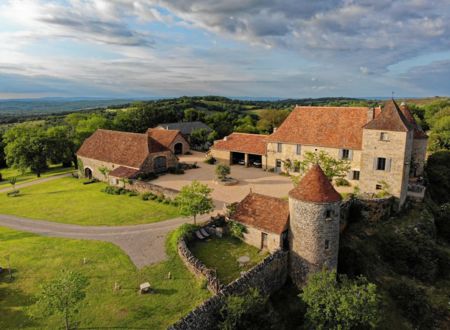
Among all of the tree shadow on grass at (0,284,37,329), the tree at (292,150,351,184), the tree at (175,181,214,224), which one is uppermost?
the tree at (292,150,351,184)

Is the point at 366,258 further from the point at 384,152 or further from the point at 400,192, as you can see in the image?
the point at 384,152

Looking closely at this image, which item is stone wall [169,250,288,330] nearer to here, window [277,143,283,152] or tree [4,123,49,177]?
window [277,143,283,152]

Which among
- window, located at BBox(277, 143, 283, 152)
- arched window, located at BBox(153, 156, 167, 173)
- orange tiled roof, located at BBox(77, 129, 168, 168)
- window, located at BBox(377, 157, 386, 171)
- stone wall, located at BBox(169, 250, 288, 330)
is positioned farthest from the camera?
arched window, located at BBox(153, 156, 167, 173)

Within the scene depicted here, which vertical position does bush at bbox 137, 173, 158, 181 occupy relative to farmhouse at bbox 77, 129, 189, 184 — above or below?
below

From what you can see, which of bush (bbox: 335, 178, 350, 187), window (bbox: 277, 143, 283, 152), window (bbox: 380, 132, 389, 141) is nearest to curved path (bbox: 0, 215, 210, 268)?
bush (bbox: 335, 178, 350, 187)

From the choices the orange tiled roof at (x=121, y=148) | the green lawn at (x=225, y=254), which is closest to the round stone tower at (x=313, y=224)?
the green lawn at (x=225, y=254)

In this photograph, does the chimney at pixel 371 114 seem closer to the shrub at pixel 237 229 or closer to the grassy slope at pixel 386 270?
the grassy slope at pixel 386 270

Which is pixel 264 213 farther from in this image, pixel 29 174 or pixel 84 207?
pixel 29 174
